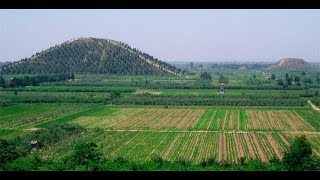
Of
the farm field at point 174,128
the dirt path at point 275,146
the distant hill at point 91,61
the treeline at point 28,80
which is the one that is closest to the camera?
the dirt path at point 275,146

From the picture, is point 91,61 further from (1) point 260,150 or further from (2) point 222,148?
(1) point 260,150

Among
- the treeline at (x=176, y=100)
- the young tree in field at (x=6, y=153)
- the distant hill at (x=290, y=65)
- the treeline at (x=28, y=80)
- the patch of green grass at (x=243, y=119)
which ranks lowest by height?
the patch of green grass at (x=243, y=119)

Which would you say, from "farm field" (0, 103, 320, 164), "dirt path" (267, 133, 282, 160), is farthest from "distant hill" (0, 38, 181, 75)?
"dirt path" (267, 133, 282, 160)

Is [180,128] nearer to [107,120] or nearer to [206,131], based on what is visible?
[206,131]

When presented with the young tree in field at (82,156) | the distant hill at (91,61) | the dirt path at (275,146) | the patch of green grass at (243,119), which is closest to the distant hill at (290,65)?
the distant hill at (91,61)

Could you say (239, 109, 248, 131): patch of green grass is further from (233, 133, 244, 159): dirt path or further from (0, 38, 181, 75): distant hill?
(0, 38, 181, 75): distant hill

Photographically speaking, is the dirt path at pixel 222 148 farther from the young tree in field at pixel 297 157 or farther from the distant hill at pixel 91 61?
the distant hill at pixel 91 61

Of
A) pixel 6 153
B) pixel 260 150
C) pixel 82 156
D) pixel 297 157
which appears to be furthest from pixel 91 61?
pixel 297 157
